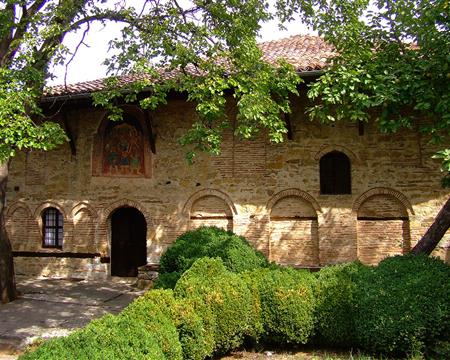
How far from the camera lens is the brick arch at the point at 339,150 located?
1062 cm

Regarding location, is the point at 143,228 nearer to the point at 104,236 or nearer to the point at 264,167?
the point at 104,236

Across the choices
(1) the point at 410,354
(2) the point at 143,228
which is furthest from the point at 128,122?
(1) the point at 410,354

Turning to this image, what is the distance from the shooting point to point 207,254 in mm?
7898

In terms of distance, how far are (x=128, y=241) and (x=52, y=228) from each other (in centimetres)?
242

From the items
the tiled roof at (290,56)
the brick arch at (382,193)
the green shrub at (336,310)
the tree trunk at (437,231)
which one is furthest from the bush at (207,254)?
the tiled roof at (290,56)

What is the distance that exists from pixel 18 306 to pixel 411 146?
31.7 feet

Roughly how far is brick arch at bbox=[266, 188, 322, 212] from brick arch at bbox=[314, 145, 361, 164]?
0.94 metres

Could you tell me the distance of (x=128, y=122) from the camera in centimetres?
1238

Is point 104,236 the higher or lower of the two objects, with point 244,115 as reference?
lower

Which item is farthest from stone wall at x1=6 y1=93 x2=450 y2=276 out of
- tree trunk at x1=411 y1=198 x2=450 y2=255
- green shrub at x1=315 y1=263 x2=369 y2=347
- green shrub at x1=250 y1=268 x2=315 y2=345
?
green shrub at x1=250 y1=268 x2=315 y2=345

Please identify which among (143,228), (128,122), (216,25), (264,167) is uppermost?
(216,25)

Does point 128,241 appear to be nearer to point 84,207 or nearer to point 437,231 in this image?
point 84,207

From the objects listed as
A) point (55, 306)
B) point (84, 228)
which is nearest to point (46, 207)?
point (84, 228)

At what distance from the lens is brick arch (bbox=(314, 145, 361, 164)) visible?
34.8ft
